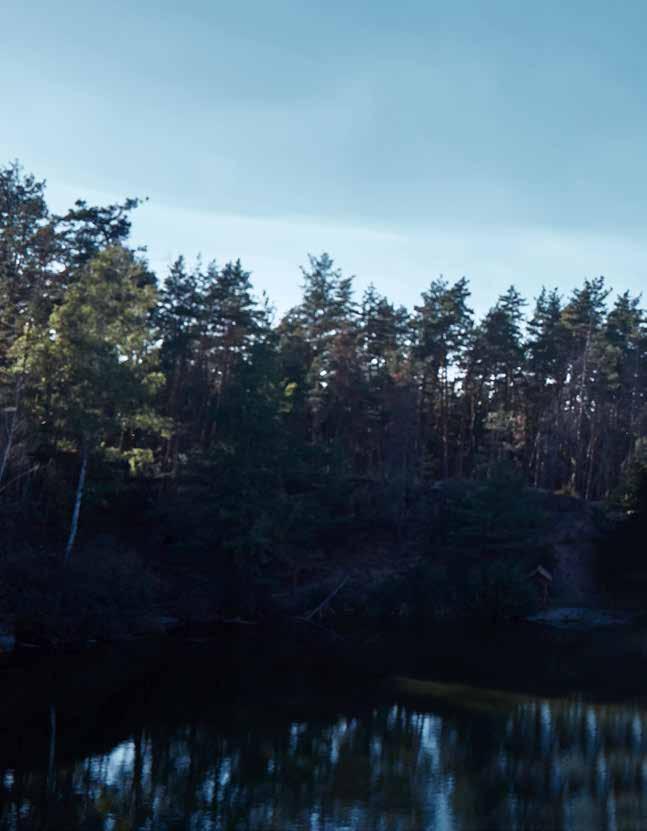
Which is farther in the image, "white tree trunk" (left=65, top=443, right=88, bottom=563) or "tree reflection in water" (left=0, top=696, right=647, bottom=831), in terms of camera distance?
"white tree trunk" (left=65, top=443, right=88, bottom=563)

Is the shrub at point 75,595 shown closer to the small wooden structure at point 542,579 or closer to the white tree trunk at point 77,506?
the white tree trunk at point 77,506

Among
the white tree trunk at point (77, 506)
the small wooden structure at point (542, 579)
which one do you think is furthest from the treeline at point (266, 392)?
the small wooden structure at point (542, 579)

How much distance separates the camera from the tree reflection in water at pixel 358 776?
43.0ft

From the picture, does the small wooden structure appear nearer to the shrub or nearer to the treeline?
the treeline

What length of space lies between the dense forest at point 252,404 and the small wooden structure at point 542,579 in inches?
175

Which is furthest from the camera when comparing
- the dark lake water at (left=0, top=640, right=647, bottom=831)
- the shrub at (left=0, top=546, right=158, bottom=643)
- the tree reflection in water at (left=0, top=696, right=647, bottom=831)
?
the shrub at (left=0, top=546, right=158, bottom=643)

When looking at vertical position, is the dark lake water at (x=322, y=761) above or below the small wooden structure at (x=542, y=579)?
below

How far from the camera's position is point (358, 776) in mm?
15664

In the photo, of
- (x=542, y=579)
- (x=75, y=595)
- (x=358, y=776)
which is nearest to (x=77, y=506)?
(x=75, y=595)

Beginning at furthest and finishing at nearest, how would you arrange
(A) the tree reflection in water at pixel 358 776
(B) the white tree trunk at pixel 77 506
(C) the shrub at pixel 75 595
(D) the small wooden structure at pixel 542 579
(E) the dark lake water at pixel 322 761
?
(D) the small wooden structure at pixel 542 579 < (B) the white tree trunk at pixel 77 506 < (C) the shrub at pixel 75 595 < (E) the dark lake water at pixel 322 761 < (A) the tree reflection in water at pixel 358 776

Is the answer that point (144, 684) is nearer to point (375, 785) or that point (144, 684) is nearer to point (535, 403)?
point (375, 785)

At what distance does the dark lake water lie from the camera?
521 inches

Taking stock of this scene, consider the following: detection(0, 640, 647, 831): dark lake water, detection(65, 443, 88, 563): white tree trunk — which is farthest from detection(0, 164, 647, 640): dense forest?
detection(0, 640, 647, 831): dark lake water

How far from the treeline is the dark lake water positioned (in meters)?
11.1
